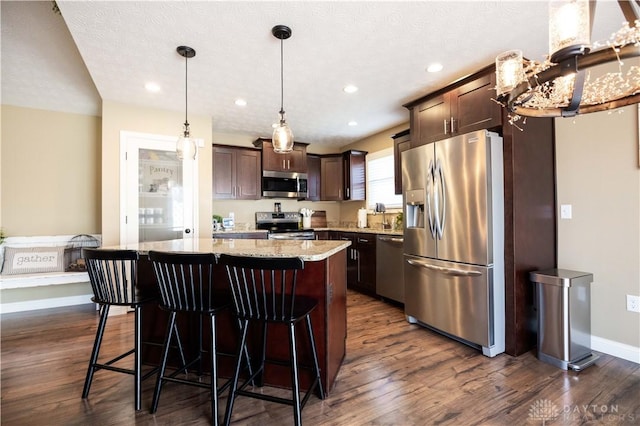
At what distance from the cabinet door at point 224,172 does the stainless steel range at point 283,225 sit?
0.77 m

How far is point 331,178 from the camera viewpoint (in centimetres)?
582

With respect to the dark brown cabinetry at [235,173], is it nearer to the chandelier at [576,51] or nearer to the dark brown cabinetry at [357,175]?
the dark brown cabinetry at [357,175]

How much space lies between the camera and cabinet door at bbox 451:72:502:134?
267 cm

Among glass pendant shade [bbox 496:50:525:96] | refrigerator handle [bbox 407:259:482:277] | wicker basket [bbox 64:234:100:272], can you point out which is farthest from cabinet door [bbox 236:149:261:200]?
glass pendant shade [bbox 496:50:525:96]

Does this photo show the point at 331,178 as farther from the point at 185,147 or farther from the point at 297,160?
the point at 185,147

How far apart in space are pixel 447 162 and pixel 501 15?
114 cm

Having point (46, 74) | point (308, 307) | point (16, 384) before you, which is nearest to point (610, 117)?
point (308, 307)

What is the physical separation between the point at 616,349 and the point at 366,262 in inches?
104

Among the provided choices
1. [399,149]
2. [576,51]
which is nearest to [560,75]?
[576,51]

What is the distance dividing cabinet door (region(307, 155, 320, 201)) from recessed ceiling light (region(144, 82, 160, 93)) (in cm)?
285

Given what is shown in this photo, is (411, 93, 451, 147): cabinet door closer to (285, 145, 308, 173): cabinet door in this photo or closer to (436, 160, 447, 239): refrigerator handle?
(436, 160, 447, 239): refrigerator handle

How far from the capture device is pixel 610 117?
250cm

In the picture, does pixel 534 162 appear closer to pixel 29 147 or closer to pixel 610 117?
pixel 610 117

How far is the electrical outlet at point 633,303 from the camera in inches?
94.6
